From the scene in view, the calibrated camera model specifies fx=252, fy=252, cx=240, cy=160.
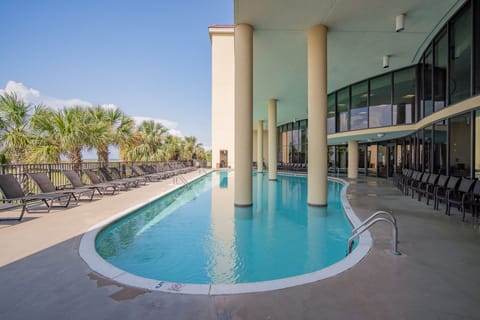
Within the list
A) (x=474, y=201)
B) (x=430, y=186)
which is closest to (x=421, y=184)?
(x=430, y=186)

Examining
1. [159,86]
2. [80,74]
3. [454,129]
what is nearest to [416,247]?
[454,129]

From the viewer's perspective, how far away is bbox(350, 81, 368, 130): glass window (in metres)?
13.2

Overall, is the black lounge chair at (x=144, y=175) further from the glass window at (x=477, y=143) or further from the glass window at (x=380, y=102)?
the glass window at (x=477, y=143)

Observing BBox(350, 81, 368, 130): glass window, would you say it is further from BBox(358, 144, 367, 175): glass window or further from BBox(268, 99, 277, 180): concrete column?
BBox(358, 144, 367, 175): glass window

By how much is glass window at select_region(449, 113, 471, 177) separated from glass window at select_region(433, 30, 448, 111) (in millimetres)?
1415

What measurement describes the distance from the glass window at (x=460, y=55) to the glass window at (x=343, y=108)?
6.66 meters

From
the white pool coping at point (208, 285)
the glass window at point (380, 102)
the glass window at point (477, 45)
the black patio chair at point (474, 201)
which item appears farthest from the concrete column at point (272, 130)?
the white pool coping at point (208, 285)

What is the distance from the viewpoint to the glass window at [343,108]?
14.4 metres

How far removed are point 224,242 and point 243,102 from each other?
14.7 feet

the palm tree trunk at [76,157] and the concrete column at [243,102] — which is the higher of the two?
the concrete column at [243,102]

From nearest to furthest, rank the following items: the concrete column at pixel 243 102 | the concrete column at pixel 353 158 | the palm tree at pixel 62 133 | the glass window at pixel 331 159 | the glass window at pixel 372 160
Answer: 1. the concrete column at pixel 243 102
2. the palm tree at pixel 62 133
3. the concrete column at pixel 353 158
4. the glass window at pixel 372 160
5. the glass window at pixel 331 159

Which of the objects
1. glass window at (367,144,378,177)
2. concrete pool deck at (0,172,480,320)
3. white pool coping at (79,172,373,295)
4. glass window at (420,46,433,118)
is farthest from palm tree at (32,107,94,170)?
glass window at (367,144,378,177)

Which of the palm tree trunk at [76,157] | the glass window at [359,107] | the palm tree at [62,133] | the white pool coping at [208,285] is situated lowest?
the white pool coping at [208,285]

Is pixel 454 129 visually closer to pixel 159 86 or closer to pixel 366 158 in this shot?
pixel 366 158
